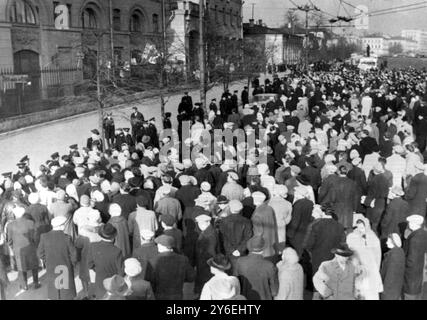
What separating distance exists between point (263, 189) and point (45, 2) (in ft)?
77.3

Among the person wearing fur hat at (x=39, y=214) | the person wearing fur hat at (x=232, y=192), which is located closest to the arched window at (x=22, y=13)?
the person wearing fur hat at (x=39, y=214)

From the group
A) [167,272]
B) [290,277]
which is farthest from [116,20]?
[290,277]

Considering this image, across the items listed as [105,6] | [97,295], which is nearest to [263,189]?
[97,295]

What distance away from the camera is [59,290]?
22.1 feet

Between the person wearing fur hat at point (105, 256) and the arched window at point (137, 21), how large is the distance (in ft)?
108

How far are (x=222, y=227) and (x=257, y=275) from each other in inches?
60.0

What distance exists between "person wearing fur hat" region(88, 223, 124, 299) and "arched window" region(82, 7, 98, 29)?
90.6 ft

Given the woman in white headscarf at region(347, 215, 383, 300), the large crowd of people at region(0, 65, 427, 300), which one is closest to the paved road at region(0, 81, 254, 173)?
the large crowd of people at region(0, 65, 427, 300)

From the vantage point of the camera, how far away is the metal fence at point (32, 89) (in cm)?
2041

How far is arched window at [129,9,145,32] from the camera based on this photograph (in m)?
37.3

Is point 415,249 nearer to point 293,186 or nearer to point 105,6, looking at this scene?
point 293,186

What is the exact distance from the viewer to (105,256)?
6.19 m

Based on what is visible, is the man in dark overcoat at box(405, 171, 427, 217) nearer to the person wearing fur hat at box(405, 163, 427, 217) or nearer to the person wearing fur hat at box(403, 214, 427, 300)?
the person wearing fur hat at box(405, 163, 427, 217)

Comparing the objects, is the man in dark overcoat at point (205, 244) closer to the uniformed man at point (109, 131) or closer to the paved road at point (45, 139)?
the paved road at point (45, 139)
